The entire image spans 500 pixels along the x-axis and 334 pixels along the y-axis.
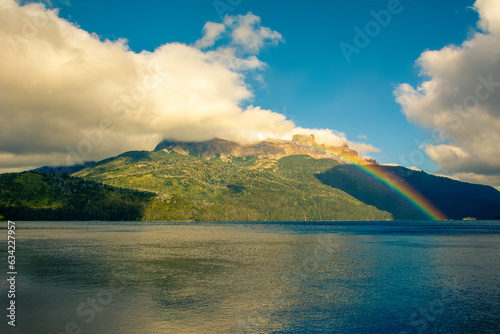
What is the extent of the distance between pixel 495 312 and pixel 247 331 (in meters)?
31.0

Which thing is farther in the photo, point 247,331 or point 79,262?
point 79,262

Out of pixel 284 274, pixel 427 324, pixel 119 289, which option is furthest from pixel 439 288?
pixel 119 289

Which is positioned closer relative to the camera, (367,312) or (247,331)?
(247,331)

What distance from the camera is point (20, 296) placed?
45.0 meters

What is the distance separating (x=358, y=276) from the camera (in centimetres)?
6272

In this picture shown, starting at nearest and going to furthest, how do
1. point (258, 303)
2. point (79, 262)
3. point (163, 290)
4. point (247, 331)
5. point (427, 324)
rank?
point (247, 331), point (427, 324), point (258, 303), point (163, 290), point (79, 262)

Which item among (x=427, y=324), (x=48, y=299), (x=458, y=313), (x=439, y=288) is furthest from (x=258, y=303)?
(x=439, y=288)

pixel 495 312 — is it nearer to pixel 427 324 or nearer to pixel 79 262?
pixel 427 324

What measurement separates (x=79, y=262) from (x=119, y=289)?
110 feet

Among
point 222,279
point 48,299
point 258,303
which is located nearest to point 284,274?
point 222,279

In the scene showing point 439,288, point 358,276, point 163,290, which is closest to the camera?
point 163,290

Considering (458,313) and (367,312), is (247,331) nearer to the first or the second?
(367,312)

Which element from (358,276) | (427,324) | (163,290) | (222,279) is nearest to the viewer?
(427,324)

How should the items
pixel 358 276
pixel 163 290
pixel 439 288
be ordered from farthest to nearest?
pixel 358 276 → pixel 439 288 → pixel 163 290
